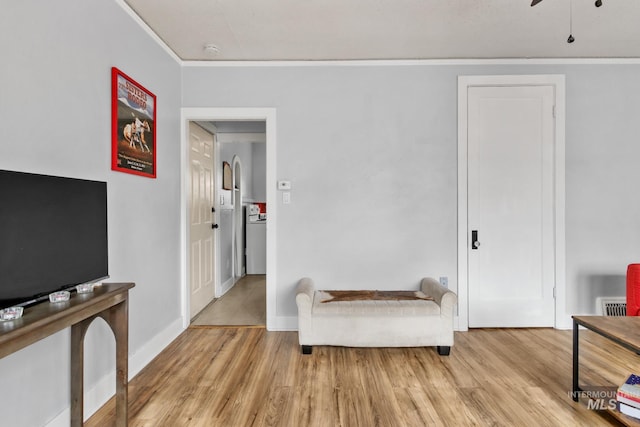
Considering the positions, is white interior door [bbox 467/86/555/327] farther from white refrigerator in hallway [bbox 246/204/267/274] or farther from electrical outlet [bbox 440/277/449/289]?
white refrigerator in hallway [bbox 246/204/267/274]

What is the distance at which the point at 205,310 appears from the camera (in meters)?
3.80

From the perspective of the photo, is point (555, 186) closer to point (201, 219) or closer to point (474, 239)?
point (474, 239)

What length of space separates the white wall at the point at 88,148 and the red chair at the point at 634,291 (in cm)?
366

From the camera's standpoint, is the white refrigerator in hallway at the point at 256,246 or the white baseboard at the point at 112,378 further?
the white refrigerator in hallway at the point at 256,246

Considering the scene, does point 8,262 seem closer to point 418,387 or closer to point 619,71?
point 418,387

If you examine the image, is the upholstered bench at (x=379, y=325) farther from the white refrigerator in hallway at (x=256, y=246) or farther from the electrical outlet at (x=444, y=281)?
the white refrigerator in hallway at (x=256, y=246)

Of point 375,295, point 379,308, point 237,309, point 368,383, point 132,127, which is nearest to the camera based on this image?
point 368,383

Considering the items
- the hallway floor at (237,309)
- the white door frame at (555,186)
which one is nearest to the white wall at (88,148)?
the hallway floor at (237,309)

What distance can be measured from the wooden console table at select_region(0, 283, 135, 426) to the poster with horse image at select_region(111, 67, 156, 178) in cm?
94

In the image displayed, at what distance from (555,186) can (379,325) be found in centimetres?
215

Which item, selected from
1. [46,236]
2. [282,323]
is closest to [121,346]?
[46,236]

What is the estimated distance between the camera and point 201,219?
12.2 ft

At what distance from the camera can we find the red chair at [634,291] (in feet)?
8.20

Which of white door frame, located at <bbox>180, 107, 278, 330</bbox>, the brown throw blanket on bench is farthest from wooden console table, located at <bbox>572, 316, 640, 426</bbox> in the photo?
white door frame, located at <bbox>180, 107, 278, 330</bbox>
